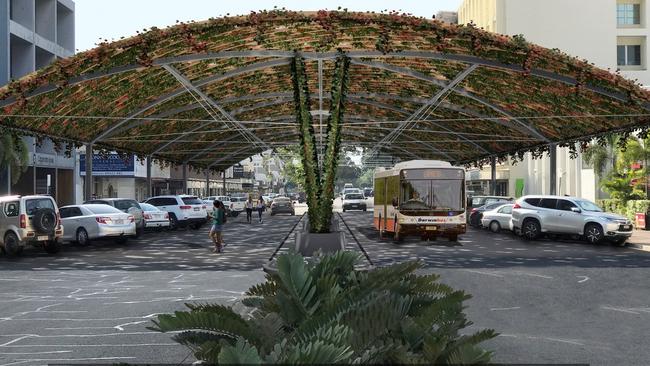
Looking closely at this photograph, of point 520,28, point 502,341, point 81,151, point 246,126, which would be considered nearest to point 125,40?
point 502,341

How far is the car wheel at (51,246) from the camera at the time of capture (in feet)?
82.2

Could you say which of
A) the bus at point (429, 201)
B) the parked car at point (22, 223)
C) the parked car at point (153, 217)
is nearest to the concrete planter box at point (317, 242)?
the bus at point (429, 201)

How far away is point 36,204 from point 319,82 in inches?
466

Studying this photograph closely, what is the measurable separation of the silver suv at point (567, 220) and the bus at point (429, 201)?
3.94 m

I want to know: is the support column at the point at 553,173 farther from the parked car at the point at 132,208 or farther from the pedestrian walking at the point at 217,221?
the parked car at the point at 132,208

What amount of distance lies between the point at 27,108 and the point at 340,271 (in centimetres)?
2201

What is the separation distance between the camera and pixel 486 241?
30578 mm

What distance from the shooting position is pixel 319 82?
2966 centimetres

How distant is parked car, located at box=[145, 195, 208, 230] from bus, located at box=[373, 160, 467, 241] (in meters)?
14.9

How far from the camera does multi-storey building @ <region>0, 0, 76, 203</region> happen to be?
4034 cm

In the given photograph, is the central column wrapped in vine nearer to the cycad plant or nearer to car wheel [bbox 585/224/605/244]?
car wheel [bbox 585/224/605/244]

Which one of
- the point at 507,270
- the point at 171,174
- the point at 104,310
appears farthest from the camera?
the point at 171,174

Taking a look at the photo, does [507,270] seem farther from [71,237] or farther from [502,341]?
[71,237]

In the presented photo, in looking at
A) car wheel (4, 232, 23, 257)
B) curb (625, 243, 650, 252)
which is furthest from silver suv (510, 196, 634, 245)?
car wheel (4, 232, 23, 257)
